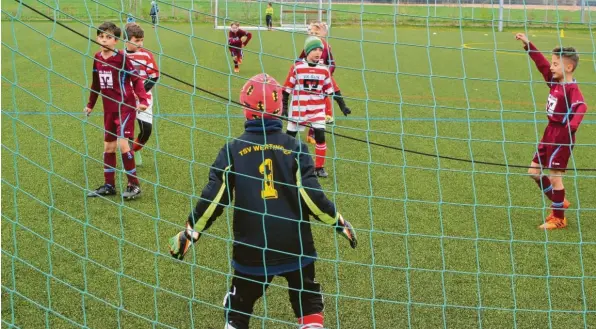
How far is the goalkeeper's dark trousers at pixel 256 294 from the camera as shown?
3.37 metres

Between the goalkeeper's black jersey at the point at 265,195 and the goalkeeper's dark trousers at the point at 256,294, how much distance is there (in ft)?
0.30

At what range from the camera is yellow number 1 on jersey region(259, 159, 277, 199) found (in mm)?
3223

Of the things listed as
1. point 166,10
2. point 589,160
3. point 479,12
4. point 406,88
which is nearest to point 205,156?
point 589,160

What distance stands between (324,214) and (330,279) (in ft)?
4.98

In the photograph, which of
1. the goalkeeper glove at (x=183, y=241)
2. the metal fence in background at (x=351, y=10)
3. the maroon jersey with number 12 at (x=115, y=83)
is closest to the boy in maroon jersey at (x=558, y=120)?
the metal fence in background at (x=351, y=10)

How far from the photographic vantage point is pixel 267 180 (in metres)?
3.22

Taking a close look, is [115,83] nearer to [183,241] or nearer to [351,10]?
[183,241]

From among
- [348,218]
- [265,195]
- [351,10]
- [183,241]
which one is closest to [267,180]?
[265,195]

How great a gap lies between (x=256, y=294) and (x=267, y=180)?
0.58m

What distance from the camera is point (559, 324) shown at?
163 inches

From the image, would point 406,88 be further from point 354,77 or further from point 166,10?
point 166,10

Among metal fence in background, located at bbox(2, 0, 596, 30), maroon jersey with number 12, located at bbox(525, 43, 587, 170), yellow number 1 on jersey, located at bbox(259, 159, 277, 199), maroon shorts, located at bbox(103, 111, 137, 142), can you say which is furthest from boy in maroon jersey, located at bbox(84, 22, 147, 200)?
maroon jersey with number 12, located at bbox(525, 43, 587, 170)

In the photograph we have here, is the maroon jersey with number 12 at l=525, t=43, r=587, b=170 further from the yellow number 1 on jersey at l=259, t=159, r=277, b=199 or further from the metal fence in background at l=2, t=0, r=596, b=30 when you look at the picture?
the yellow number 1 on jersey at l=259, t=159, r=277, b=199

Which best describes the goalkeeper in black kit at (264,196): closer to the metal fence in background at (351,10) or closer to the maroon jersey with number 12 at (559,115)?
the metal fence in background at (351,10)
